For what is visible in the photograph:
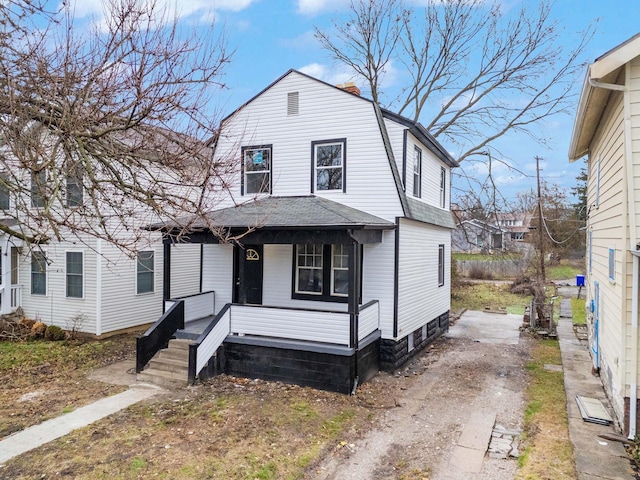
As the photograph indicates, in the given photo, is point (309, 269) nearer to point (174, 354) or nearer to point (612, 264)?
point (174, 354)

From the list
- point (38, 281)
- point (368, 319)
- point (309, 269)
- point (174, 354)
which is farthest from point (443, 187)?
point (38, 281)

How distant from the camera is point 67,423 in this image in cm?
664

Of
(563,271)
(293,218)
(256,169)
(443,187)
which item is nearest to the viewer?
(293,218)

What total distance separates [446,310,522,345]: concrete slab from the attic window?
864cm

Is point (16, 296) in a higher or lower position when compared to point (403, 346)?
higher

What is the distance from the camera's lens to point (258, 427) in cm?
651

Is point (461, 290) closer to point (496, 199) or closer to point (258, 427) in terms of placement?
point (496, 199)

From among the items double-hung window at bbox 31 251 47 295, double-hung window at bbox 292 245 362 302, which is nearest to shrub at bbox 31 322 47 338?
double-hung window at bbox 31 251 47 295

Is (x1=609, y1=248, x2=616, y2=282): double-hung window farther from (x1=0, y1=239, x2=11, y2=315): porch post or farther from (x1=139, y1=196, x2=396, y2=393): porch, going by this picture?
(x1=0, y1=239, x2=11, y2=315): porch post

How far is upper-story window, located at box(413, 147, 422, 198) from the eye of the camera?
1097cm

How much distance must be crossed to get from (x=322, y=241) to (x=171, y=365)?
408 centimetres

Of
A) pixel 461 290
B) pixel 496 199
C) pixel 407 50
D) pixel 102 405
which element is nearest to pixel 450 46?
pixel 407 50

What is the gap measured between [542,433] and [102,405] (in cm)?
723

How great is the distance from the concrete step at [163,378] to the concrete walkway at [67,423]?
27cm
